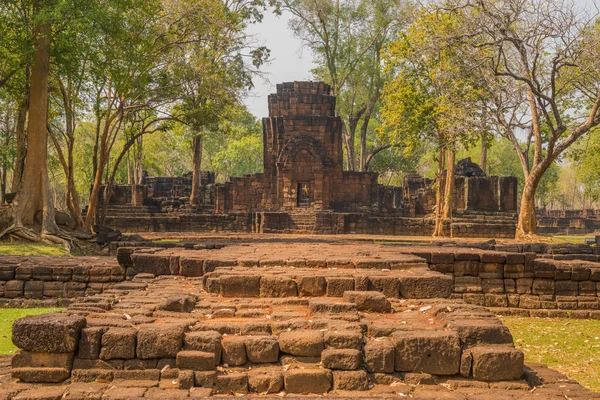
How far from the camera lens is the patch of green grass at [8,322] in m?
7.50

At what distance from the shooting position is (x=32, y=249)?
1547cm

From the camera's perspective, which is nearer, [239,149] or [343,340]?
[343,340]

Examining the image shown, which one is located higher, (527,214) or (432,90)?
(432,90)

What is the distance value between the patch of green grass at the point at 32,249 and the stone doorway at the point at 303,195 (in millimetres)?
17763

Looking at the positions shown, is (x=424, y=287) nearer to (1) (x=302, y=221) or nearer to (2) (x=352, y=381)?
(2) (x=352, y=381)

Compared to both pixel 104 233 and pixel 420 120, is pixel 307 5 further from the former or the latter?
pixel 104 233

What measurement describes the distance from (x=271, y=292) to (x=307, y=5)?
3644cm

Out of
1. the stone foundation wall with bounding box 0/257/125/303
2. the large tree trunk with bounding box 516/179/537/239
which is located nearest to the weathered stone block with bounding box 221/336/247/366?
the stone foundation wall with bounding box 0/257/125/303

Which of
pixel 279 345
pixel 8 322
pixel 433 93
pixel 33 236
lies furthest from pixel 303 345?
pixel 433 93

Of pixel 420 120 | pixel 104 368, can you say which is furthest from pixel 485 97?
pixel 104 368

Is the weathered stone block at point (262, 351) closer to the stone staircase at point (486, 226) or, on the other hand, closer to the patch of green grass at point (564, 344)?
the patch of green grass at point (564, 344)

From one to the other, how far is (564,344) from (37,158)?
46.2 ft

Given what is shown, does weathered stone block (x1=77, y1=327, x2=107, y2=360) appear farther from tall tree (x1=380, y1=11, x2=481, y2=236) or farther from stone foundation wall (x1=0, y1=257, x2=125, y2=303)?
tall tree (x1=380, y1=11, x2=481, y2=236)

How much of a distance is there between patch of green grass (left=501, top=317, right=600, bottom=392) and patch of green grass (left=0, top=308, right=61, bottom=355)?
623 centimetres
